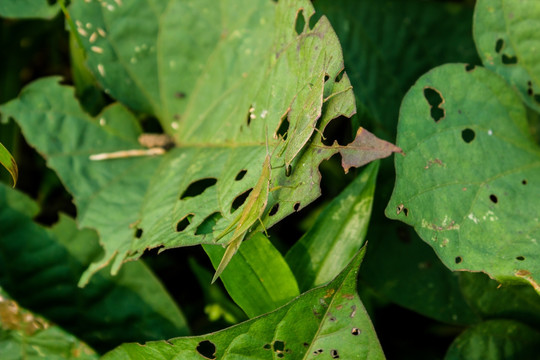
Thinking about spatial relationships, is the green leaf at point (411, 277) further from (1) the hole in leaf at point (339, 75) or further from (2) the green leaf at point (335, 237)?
(1) the hole in leaf at point (339, 75)

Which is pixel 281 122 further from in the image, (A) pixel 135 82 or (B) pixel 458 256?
(A) pixel 135 82

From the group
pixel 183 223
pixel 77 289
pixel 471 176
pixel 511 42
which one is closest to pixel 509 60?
pixel 511 42

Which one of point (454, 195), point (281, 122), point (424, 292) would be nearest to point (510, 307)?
point (424, 292)

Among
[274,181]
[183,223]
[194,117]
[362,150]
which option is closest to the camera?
[362,150]

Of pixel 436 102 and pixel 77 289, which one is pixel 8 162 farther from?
pixel 436 102

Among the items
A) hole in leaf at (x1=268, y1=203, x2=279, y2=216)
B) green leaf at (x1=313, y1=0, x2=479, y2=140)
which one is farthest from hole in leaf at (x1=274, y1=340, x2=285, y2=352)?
green leaf at (x1=313, y1=0, x2=479, y2=140)

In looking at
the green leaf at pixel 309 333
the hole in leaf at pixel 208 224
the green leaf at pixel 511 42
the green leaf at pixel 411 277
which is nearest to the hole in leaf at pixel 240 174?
the hole in leaf at pixel 208 224

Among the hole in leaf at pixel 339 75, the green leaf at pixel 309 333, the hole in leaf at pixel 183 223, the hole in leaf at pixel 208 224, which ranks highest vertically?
the hole in leaf at pixel 339 75
